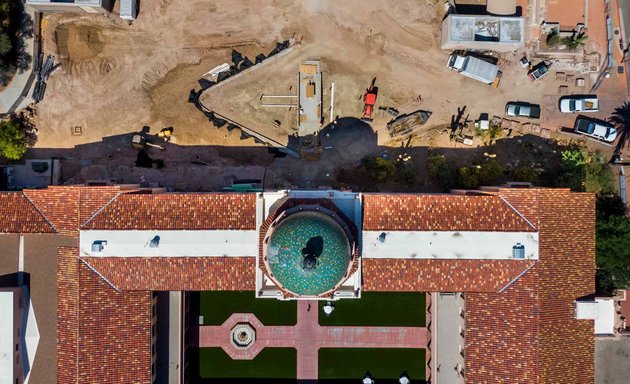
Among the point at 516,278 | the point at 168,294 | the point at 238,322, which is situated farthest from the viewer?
the point at 238,322

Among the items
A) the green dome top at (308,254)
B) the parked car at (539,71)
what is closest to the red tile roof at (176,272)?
the green dome top at (308,254)

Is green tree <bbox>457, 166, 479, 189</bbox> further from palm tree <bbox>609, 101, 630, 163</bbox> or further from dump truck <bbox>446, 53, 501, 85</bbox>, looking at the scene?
palm tree <bbox>609, 101, 630, 163</bbox>

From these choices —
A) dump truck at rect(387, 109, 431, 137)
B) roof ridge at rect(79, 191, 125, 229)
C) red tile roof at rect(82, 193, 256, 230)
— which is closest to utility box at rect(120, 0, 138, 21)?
roof ridge at rect(79, 191, 125, 229)

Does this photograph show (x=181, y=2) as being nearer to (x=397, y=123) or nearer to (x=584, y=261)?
(x=397, y=123)

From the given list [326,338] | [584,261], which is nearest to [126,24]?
[326,338]

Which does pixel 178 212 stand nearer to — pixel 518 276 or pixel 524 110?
pixel 518 276

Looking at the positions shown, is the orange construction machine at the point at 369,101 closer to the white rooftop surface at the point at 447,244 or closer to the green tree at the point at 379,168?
the green tree at the point at 379,168
